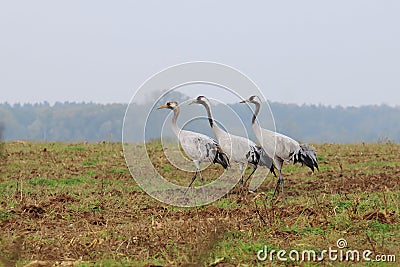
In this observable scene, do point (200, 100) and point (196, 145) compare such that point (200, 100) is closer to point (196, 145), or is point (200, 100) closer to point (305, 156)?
point (196, 145)

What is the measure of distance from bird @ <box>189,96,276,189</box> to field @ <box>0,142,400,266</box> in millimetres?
576

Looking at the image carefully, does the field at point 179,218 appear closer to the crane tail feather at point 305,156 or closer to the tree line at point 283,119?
the crane tail feather at point 305,156

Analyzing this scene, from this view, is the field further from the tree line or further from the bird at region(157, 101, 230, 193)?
the tree line

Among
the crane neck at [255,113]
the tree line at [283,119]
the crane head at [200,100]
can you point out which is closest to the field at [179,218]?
the crane neck at [255,113]

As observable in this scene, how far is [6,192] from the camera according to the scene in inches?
451

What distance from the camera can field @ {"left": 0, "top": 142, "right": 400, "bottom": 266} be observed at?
640 centimetres

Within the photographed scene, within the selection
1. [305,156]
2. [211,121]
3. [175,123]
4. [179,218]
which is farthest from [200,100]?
[179,218]

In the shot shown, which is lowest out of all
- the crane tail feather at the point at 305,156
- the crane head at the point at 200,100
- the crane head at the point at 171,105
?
the crane tail feather at the point at 305,156

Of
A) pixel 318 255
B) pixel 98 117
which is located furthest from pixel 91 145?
pixel 98 117

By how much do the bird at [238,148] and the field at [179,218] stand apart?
1.89ft

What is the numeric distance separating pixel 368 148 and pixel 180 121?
7443mm

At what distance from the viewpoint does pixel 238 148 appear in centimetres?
1155

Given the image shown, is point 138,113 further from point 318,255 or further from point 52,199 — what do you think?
point 318,255

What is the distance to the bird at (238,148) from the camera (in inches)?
447
